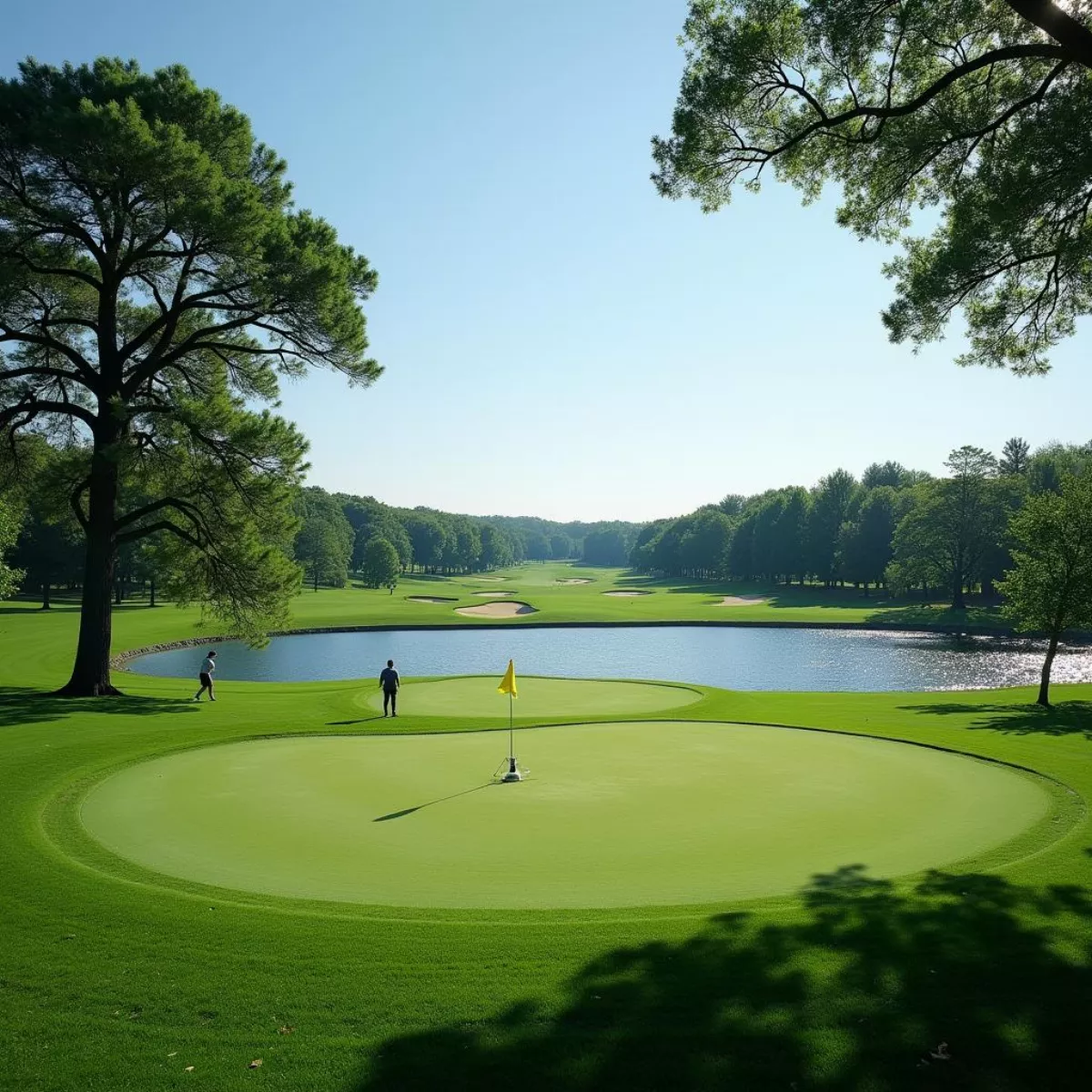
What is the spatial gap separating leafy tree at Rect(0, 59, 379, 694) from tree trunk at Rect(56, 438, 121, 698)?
0.18 ft

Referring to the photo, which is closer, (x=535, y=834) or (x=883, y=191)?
(x=535, y=834)

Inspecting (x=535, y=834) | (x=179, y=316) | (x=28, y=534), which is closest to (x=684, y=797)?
(x=535, y=834)

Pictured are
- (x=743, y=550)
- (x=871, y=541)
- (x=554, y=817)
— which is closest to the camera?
(x=554, y=817)

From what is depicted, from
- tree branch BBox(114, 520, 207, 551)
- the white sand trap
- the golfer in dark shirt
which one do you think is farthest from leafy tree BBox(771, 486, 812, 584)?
the golfer in dark shirt

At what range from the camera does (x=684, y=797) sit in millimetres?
11844

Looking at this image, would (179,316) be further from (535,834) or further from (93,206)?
(535,834)

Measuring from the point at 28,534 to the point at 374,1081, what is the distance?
80599 mm

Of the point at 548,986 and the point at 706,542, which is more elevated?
the point at 706,542

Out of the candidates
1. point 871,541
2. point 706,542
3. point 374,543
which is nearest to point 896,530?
point 871,541

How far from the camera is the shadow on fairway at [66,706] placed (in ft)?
64.7

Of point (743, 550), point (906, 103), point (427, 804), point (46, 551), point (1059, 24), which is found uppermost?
point (906, 103)

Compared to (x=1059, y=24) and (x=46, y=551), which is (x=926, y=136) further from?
(x=46, y=551)

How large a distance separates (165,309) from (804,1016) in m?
Result: 25.4

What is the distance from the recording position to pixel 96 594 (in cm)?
2392
